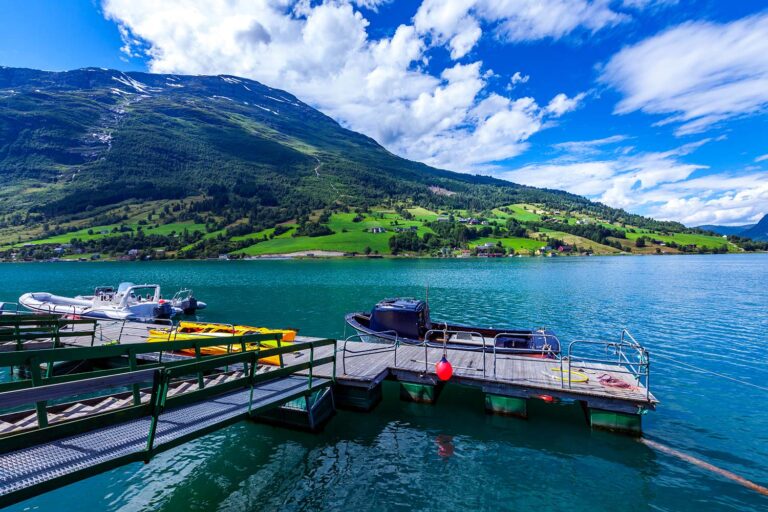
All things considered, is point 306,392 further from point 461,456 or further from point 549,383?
point 549,383

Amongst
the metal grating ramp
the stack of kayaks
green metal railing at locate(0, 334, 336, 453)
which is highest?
green metal railing at locate(0, 334, 336, 453)

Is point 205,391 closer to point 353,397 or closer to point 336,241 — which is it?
point 353,397

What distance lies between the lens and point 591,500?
397 inches

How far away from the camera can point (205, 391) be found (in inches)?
360

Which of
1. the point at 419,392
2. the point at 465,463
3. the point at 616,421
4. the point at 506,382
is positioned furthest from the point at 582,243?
the point at 465,463

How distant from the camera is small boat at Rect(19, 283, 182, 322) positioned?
3319cm

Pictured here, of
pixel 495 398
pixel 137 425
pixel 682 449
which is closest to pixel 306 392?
pixel 137 425

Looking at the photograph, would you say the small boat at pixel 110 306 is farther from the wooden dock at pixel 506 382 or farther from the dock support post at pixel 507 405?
the dock support post at pixel 507 405

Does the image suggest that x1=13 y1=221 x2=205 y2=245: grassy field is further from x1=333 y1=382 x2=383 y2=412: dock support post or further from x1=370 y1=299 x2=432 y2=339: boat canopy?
x1=333 y1=382 x2=383 y2=412: dock support post

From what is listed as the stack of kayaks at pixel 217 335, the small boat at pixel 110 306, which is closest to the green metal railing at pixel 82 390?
the stack of kayaks at pixel 217 335

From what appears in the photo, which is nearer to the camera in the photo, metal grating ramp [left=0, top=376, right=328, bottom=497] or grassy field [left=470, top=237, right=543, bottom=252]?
metal grating ramp [left=0, top=376, right=328, bottom=497]

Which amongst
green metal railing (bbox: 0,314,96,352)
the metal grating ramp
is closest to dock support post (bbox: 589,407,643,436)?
the metal grating ramp

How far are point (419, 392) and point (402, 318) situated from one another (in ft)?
20.3

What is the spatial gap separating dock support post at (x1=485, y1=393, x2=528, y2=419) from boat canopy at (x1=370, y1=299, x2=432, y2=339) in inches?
277
